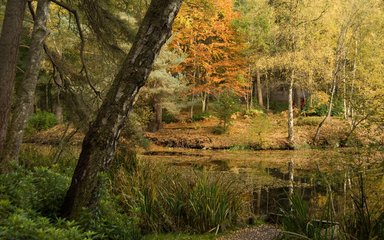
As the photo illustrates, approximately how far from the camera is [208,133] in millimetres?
22828

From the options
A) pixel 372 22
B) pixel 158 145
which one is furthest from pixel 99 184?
pixel 372 22

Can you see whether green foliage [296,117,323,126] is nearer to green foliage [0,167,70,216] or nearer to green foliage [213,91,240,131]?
green foliage [213,91,240,131]

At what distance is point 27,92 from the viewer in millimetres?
7004

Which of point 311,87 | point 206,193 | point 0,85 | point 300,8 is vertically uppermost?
point 300,8

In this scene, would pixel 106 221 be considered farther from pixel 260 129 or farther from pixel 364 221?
pixel 260 129

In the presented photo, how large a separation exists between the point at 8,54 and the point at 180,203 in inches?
140

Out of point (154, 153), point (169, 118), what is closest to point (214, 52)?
point (169, 118)

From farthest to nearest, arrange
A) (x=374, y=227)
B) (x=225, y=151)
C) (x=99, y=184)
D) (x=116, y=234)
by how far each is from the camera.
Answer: (x=225, y=151) < (x=116, y=234) < (x=99, y=184) < (x=374, y=227)

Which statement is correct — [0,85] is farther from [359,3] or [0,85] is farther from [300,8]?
[359,3]

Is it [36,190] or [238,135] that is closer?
[36,190]

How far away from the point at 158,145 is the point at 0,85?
51.5 ft

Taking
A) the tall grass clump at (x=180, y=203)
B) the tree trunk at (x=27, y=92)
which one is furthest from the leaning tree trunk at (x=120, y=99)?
the tree trunk at (x=27, y=92)

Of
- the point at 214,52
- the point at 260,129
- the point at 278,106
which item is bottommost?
the point at 260,129

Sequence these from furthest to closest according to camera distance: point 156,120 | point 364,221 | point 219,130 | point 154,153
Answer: point 156,120 < point 219,130 < point 154,153 < point 364,221
